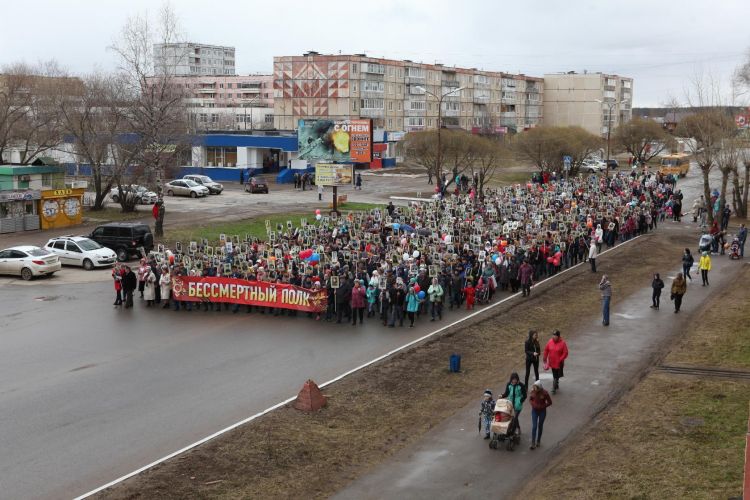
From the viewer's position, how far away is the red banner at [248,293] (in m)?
24.1

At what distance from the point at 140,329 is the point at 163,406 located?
711 cm

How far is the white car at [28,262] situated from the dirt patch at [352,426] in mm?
16747

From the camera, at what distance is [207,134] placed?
76.2 metres

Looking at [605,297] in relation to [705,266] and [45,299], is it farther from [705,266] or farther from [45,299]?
[45,299]

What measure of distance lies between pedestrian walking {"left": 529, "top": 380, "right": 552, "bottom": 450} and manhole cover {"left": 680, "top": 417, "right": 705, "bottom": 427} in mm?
2884

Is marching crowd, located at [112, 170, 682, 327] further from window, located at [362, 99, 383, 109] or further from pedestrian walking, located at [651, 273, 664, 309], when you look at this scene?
window, located at [362, 99, 383, 109]

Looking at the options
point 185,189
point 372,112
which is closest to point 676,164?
point 372,112

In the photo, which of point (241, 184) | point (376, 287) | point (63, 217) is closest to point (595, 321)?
point (376, 287)

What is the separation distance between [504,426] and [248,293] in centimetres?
1255

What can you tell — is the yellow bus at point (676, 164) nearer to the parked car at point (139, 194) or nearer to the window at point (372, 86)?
the window at point (372, 86)

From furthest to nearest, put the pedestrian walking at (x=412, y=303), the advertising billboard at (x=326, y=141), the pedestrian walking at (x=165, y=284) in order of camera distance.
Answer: the advertising billboard at (x=326, y=141), the pedestrian walking at (x=165, y=284), the pedestrian walking at (x=412, y=303)

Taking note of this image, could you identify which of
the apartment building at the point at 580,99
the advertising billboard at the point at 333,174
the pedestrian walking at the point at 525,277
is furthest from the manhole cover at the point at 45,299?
the apartment building at the point at 580,99

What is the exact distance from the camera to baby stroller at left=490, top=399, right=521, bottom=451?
46.3 ft

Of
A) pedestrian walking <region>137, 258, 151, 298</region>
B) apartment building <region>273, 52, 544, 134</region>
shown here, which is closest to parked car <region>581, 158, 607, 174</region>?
apartment building <region>273, 52, 544, 134</region>
